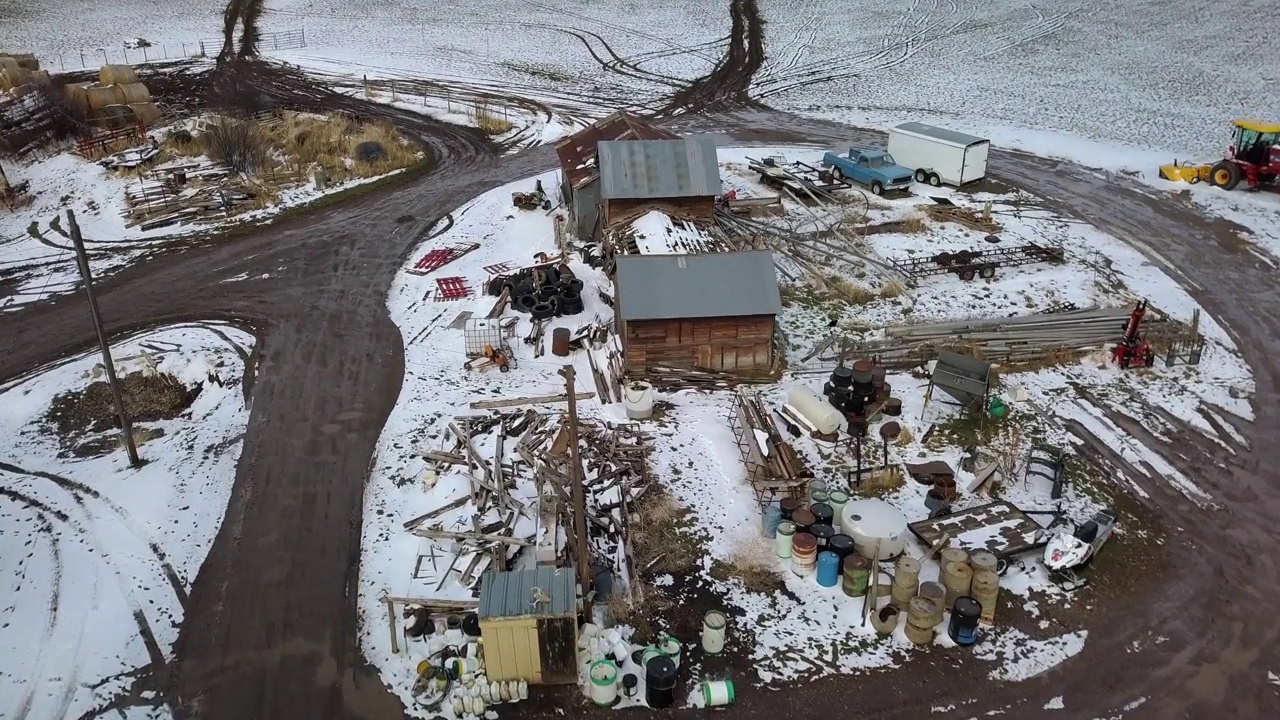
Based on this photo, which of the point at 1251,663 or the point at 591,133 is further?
the point at 591,133

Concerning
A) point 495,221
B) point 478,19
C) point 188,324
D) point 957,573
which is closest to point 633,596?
point 957,573

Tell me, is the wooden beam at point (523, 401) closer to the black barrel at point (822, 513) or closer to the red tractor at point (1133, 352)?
the black barrel at point (822, 513)

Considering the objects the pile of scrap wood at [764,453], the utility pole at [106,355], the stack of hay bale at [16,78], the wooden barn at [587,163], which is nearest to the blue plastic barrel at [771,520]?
the pile of scrap wood at [764,453]

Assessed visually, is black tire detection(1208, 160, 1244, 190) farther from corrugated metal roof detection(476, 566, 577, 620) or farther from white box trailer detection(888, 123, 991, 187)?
corrugated metal roof detection(476, 566, 577, 620)

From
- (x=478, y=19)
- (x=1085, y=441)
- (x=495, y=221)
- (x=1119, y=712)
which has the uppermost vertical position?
(x=478, y=19)

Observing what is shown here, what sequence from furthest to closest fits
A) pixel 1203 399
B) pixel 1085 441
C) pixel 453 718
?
pixel 1203 399
pixel 1085 441
pixel 453 718

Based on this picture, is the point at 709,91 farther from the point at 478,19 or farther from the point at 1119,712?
the point at 1119,712

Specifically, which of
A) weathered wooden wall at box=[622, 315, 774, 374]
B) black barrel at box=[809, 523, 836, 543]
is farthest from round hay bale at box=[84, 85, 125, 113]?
black barrel at box=[809, 523, 836, 543]
